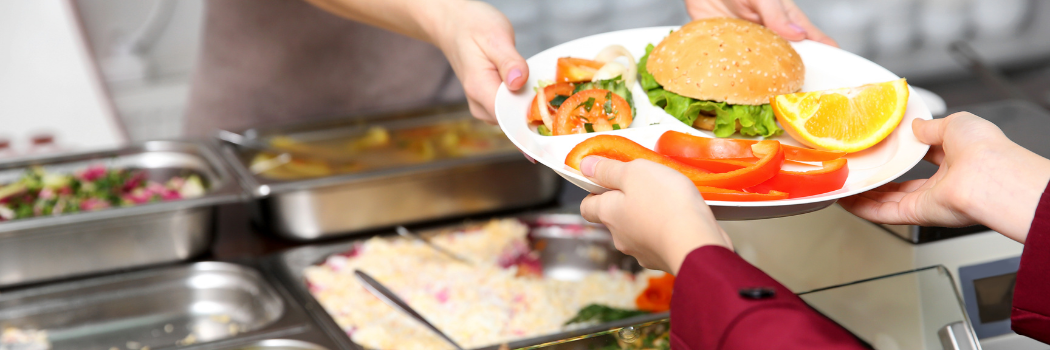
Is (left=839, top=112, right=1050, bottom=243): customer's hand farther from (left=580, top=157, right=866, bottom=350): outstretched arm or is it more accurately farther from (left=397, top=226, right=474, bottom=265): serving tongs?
(left=397, top=226, right=474, bottom=265): serving tongs

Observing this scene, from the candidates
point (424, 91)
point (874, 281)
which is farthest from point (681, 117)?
point (424, 91)

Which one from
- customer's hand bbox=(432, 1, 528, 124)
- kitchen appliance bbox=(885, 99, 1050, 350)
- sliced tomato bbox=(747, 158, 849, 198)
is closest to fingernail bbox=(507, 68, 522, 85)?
customer's hand bbox=(432, 1, 528, 124)

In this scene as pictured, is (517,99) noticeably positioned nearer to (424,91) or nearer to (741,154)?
(741,154)

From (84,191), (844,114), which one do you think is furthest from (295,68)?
(844,114)

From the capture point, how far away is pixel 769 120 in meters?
1.47

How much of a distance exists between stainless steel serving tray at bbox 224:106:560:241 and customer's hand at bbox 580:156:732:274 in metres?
0.88

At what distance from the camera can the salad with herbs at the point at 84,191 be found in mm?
1926

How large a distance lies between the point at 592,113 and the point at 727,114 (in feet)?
0.91

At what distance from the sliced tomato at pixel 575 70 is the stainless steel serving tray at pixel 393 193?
1.69 ft

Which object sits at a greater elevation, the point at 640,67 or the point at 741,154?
the point at 640,67

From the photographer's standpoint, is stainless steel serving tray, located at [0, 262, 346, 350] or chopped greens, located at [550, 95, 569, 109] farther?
stainless steel serving tray, located at [0, 262, 346, 350]

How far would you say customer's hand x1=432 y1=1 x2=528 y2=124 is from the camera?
148 cm

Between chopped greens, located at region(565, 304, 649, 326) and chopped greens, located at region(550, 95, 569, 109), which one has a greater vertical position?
chopped greens, located at region(550, 95, 569, 109)

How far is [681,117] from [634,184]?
0.50 meters
